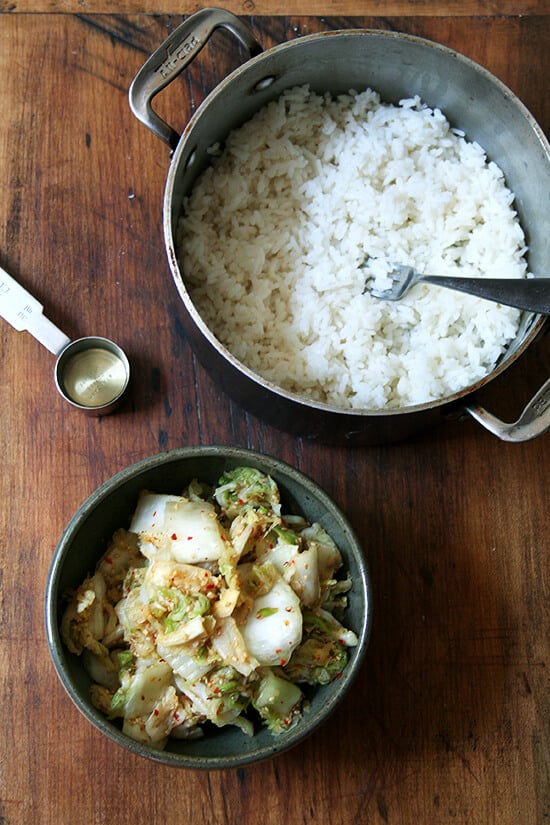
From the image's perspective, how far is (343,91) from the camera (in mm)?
1812

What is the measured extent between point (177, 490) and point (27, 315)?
0.48 meters

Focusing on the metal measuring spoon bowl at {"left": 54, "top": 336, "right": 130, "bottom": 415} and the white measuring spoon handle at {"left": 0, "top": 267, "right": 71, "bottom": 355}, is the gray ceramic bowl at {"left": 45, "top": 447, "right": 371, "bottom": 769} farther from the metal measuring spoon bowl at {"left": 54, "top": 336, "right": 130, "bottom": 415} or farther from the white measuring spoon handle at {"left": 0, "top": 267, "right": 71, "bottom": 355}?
the white measuring spoon handle at {"left": 0, "top": 267, "right": 71, "bottom": 355}

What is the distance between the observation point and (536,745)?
1.69m

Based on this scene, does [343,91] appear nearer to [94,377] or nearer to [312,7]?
[312,7]

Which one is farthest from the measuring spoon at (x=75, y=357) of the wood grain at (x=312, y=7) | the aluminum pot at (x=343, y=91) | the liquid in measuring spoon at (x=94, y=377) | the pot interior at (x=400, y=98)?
the wood grain at (x=312, y=7)

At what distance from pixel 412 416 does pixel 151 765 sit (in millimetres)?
830

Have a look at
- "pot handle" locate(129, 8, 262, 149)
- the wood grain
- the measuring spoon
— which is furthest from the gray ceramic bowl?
the wood grain

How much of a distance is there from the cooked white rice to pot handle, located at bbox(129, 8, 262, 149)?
0.75 ft

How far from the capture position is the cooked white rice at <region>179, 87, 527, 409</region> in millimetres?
1671

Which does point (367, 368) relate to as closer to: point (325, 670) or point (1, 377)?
point (325, 670)

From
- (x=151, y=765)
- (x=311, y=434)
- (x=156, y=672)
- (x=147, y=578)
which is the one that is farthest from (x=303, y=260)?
(x=151, y=765)

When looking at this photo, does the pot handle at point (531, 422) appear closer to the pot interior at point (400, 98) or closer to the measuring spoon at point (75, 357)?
the pot interior at point (400, 98)

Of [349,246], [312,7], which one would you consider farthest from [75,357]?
[312,7]

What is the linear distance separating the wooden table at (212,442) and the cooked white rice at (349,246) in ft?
0.46
